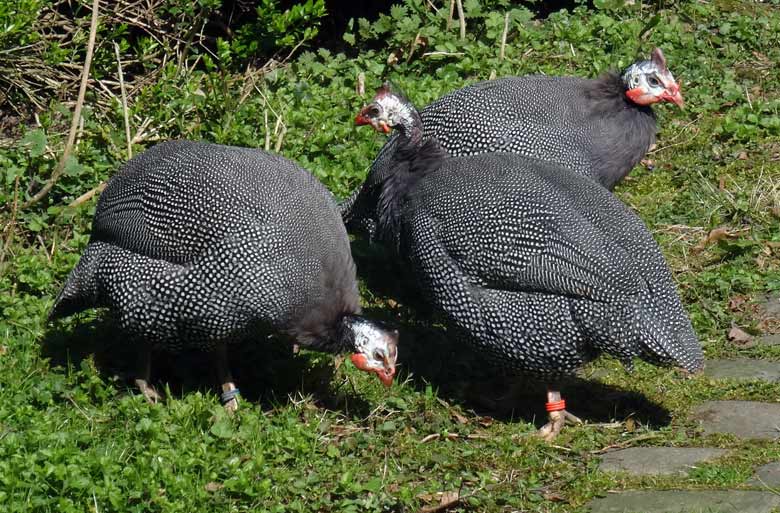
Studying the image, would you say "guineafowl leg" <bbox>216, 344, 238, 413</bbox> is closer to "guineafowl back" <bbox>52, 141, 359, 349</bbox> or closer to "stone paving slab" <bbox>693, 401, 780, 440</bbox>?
"guineafowl back" <bbox>52, 141, 359, 349</bbox>

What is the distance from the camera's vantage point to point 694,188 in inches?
276

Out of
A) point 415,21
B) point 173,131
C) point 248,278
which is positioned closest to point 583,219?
point 248,278

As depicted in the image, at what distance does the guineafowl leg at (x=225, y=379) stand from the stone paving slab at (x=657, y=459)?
1.67m

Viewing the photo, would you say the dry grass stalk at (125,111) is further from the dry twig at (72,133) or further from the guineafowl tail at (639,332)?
the guineafowl tail at (639,332)

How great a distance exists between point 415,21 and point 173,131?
2.07 meters

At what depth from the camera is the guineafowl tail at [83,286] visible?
5207mm

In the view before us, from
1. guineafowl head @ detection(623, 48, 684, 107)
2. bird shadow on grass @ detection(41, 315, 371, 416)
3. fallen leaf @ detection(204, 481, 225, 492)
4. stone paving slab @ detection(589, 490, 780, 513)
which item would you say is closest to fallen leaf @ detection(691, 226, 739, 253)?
guineafowl head @ detection(623, 48, 684, 107)

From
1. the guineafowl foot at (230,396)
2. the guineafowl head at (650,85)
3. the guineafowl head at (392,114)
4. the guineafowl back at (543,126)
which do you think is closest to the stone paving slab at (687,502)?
the guineafowl foot at (230,396)

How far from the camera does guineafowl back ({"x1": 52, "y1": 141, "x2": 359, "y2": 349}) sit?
4840 mm

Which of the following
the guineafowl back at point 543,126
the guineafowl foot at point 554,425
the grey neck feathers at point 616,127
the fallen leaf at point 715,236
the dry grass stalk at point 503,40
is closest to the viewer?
the guineafowl foot at point 554,425

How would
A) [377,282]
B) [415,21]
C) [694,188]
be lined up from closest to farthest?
[377,282]
[694,188]
[415,21]

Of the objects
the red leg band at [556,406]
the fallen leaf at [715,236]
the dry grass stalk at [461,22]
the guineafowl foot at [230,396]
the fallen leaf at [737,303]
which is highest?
the dry grass stalk at [461,22]

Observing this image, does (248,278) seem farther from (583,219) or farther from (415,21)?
→ (415,21)

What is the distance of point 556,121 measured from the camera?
604 cm
